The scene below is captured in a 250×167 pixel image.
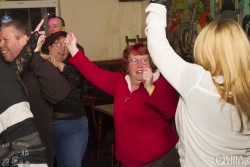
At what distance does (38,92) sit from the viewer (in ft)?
7.45

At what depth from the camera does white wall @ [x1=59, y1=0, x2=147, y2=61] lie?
5852 mm

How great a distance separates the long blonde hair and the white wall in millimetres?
4499

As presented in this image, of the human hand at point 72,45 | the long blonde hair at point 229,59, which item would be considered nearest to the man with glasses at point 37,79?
the human hand at point 72,45

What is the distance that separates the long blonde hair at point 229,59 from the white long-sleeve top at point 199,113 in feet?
0.12

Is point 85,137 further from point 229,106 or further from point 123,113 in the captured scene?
point 229,106

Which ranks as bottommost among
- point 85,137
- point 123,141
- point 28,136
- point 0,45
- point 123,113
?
point 85,137

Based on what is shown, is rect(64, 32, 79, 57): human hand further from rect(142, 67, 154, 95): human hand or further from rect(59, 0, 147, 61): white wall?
rect(59, 0, 147, 61): white wall

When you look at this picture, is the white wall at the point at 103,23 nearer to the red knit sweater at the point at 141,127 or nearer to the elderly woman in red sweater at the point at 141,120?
the elderly woman in red sweater at the point at 141,120

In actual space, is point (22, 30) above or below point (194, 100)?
above

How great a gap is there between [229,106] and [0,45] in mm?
1410

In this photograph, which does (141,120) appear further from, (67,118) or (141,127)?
(67,118)

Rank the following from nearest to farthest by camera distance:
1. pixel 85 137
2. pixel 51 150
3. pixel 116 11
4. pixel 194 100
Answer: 1. pixel 194 100
2. pixel 51 150
3. pixel 85 137
4. pixel 116 11

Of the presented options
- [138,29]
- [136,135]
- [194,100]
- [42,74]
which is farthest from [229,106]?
[138,29]

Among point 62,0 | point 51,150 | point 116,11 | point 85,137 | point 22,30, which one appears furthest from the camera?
point 116,11
